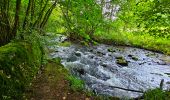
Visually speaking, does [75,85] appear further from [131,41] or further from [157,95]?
[131,41]

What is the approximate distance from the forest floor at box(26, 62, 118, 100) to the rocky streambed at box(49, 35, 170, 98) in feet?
4.83

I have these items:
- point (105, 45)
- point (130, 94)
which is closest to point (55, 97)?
point (130, 94)

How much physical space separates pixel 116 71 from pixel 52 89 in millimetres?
6671

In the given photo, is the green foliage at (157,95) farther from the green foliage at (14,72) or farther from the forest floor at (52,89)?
the green foliage at (14,72)

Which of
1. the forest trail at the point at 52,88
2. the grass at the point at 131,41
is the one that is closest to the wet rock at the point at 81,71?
the forest trail at the point at 52,88

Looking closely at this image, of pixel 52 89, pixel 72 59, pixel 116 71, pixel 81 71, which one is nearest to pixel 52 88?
pixel 52 89

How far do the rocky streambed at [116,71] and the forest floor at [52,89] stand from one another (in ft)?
4.83

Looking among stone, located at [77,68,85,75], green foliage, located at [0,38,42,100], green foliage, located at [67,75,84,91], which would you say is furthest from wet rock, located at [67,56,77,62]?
green foliage, located at [0,38,42,100]

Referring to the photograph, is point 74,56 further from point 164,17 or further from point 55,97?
point 164,17

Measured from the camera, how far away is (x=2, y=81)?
6.10m

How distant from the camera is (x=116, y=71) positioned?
49.2ft

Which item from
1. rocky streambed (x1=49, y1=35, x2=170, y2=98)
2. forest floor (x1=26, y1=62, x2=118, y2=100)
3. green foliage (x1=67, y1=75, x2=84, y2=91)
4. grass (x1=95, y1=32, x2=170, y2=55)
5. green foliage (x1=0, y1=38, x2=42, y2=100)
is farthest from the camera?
grass (x1=95, y1=32, x2=170, y2=55)

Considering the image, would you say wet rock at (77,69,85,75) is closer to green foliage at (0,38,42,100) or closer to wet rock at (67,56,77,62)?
wet rock at (67,56,77,62)

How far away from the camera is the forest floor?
26.7ft
